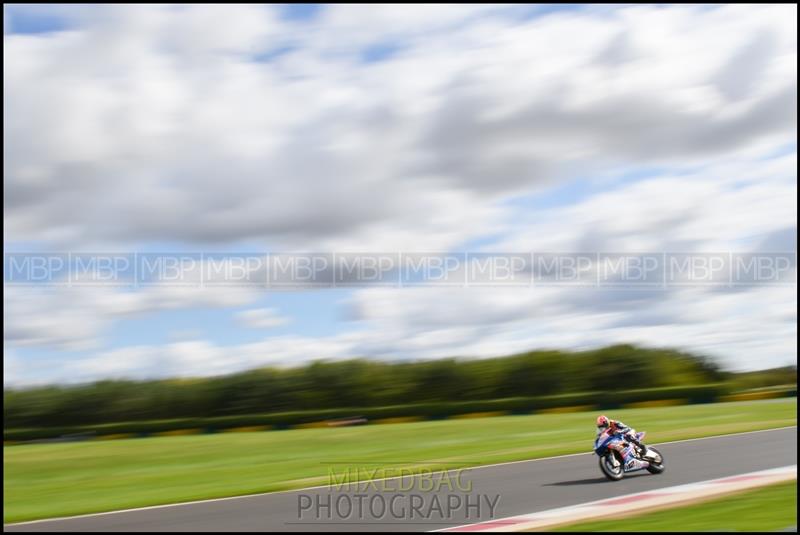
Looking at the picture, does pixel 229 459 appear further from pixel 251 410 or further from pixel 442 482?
pixel 251 410

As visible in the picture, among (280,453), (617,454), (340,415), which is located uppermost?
(617,454)

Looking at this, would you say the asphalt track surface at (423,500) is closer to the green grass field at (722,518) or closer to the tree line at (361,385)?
the green grass field at (722,518)

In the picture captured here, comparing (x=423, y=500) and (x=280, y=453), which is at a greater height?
(x=423, y=500)

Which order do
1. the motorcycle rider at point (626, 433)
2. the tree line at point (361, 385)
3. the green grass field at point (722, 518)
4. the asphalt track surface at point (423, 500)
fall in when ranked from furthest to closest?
the tree line at point (361, 385), the motorcycle rider at point (626, 433), the asphalt track surface at point (423, 500), the green grass field at point (722, 518)

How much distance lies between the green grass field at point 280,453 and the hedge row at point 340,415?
2.83m

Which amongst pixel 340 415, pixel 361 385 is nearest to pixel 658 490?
pixel 340 415

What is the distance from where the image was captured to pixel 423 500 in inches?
454

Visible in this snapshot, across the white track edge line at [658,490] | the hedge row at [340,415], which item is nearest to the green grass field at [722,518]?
the white track edge line at [658,490]

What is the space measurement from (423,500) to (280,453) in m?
13.6

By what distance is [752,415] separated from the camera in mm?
27078

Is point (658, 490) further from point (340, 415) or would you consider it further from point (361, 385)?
point (361, 385)

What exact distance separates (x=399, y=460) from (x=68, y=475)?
28.9 ft

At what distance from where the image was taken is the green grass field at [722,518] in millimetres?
8719

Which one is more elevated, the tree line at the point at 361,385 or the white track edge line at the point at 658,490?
the tree line at the point at 361,385
